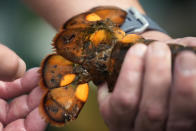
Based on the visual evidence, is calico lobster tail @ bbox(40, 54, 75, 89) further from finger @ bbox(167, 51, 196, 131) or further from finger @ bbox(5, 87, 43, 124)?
finger @ bbox(167, 51, 196, 131)

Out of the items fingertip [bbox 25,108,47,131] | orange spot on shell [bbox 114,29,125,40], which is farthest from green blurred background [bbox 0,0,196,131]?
orange spot on shell [bbox 114,29,125,40]

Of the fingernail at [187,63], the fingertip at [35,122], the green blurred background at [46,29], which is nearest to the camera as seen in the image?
the fingernail at [187,63]

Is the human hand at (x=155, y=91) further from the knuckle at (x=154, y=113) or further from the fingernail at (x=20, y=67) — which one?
the fingernail at (x=20, y=67)

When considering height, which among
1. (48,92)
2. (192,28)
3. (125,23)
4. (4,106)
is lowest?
(192,28)

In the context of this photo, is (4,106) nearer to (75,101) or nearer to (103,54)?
(75,101)

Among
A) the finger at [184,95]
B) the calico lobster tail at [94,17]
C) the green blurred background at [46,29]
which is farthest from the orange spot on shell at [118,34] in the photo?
the green blurred background at [46,29]

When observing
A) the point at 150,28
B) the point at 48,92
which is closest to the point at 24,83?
the point at 48,92
